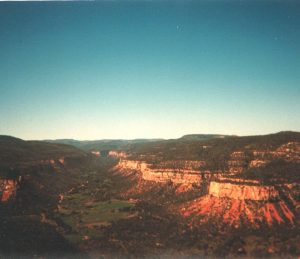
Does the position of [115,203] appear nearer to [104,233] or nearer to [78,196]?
[78,196]

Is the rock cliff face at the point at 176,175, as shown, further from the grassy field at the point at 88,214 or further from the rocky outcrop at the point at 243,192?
the grassy field at the point at 88,214

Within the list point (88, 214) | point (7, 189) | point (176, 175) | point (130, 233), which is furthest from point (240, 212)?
point (7, 189)

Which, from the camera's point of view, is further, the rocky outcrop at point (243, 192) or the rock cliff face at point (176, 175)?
the rock cliff face at point (176, 175)

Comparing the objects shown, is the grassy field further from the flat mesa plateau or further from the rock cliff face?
the rock cliff face

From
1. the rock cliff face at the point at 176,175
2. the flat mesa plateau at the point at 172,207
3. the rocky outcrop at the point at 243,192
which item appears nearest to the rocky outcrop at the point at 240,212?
the flat mesa plateau at the point at 172,207

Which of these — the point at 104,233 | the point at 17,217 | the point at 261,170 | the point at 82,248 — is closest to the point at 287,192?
the point at 261,170

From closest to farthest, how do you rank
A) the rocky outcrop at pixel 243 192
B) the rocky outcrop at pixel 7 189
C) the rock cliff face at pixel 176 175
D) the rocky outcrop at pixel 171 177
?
the rocky outcrop at pixel 243 192 → the rocky outcrop at pixel 7 189 → the rock cliff face at pixel 176 175 → the rocky outcrop at pixel 171 177
